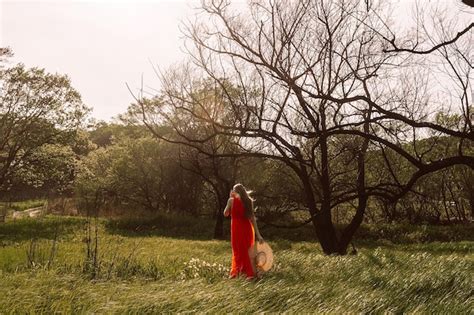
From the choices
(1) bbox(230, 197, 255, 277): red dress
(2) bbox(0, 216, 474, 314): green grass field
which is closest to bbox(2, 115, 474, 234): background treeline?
(1) bbox(230, 197, 255, 277): red dress

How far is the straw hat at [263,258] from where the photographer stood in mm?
8016

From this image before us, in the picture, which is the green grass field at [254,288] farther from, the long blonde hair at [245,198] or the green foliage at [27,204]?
the green foliage at [27,204]

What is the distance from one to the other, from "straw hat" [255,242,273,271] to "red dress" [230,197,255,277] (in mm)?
199

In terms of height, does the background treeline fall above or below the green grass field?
above

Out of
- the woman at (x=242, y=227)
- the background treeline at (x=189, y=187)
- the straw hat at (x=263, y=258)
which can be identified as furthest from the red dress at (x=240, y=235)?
the background treeline at (x=189, y=187)

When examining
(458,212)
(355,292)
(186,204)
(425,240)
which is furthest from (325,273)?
(458,212)

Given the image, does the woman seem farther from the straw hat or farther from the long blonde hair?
the straw hat

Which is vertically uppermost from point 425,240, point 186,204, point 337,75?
point 337,75

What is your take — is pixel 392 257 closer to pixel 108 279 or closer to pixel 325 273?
pixel 325 273

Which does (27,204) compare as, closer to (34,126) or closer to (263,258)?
(34,126)

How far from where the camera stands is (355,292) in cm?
507

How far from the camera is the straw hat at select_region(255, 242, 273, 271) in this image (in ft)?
26.3

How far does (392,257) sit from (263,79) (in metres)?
6.38

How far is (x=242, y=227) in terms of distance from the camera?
8492mm
